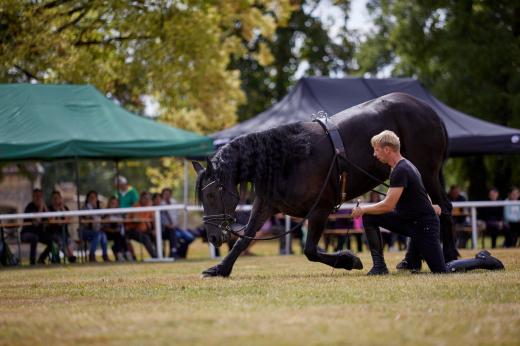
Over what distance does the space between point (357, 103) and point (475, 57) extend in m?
12.7

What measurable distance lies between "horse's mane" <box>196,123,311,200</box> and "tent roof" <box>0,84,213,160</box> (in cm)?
782

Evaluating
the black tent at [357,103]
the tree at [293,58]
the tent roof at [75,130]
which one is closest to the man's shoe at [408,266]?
the tent roof at [75,130]

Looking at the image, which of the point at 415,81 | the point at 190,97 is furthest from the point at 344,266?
the point at 190,97

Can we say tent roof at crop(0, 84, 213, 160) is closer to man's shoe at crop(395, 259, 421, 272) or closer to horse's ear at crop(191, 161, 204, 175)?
horse's ear at crop(191, 161, 204, 175)

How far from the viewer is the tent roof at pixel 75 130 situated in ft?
57.8

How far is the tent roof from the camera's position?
1761 centimetres

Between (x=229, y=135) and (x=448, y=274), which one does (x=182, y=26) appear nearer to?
(x=229, y=135)

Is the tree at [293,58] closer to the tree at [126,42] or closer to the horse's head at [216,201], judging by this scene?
the tree at [126,42]

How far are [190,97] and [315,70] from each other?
A: 58.3ft

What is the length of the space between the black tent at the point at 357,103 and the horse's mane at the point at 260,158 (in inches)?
364

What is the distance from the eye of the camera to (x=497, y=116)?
31.9 m

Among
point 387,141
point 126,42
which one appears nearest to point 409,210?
point 387,141

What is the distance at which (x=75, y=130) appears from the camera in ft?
59.9

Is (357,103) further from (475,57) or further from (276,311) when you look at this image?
(276,311)
